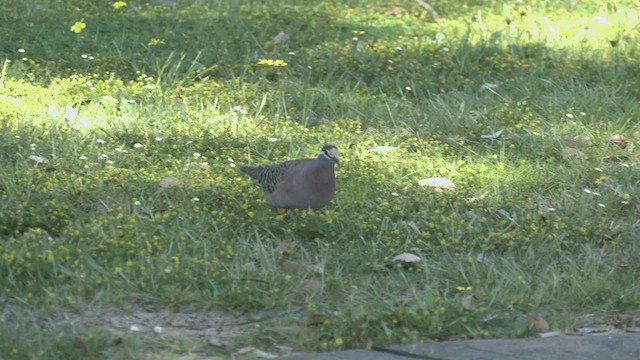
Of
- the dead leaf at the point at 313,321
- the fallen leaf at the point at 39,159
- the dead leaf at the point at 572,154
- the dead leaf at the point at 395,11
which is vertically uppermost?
the dead leaf at the point at 313,321

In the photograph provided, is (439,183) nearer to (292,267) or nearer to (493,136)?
(493,136)

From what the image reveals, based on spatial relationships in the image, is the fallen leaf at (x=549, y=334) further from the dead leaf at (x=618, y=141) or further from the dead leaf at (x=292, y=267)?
the dead leaf at (x=618, y=141)

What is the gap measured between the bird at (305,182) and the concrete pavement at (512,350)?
1.28 meters

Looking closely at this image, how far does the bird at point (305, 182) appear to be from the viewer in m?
5.30

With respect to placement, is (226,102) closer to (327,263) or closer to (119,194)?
(119,194)

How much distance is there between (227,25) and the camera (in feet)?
27.9

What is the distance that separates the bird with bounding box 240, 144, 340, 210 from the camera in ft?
17.4

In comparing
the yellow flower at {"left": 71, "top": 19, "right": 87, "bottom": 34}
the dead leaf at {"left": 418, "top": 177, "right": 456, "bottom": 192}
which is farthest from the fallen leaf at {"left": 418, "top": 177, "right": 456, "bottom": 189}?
the yellow flower at {"left": 71, "top": 19, "right": 87, "bottom": 34}

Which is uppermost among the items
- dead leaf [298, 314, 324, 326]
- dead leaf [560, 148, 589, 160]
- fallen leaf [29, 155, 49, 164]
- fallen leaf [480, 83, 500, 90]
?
dead leaf [298, 314, 324, 326]

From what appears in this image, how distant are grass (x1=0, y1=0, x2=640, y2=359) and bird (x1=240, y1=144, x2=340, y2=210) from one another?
11 centimetres

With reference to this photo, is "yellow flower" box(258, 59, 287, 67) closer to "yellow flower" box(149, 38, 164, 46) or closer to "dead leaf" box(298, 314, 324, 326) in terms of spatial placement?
"yellow flower" box(149, 38, 164, 46)

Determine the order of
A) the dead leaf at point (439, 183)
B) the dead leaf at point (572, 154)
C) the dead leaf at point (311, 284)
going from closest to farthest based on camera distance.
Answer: the dead leaf at point (311, 284) < the dead leaf at point (439, 183) < the dead leaf at point (572, 154)

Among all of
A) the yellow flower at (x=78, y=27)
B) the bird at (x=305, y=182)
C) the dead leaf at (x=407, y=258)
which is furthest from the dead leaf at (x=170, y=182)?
the yellow flower at (x=78, y=27)

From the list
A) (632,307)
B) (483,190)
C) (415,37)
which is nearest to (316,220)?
(483,190)
